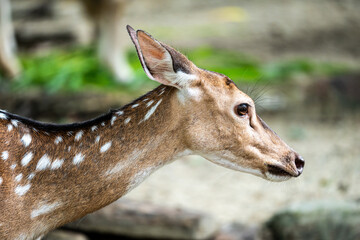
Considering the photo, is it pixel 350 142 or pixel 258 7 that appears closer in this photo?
pixel 350 142

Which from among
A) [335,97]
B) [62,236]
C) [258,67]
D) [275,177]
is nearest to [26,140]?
[275,177]

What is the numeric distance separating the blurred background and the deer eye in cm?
33

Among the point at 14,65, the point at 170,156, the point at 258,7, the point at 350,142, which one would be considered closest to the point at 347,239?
the point at 170,156

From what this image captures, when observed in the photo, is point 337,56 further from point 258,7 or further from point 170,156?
point 170,156

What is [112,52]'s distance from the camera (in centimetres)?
752

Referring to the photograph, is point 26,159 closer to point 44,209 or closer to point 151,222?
point 44,209

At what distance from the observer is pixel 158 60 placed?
8.79 ft

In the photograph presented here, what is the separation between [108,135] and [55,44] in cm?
722

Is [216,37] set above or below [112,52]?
below

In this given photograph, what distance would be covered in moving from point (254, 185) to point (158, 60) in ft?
11.0

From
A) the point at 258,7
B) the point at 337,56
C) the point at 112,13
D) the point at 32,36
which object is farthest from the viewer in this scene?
the point at 258,7

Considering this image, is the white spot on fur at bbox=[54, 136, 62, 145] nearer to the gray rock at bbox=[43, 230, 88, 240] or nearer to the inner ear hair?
the inner ear hair

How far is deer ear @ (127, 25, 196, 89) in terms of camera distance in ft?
8.71

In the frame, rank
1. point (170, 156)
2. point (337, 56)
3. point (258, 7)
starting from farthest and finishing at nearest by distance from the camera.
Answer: point (258, 7)
point (337, 56)
point (170, 156)
